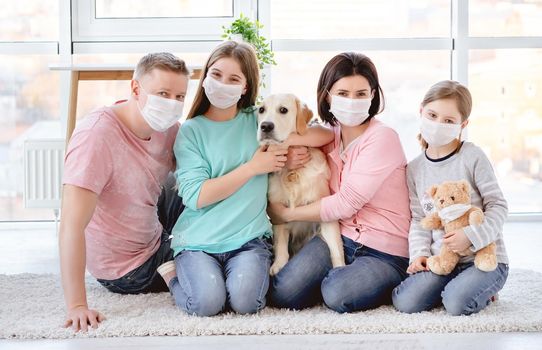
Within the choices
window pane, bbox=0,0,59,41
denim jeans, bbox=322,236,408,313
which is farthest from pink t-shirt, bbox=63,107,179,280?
window pane, bbox=0,0,59,41

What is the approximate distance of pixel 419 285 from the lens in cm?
241

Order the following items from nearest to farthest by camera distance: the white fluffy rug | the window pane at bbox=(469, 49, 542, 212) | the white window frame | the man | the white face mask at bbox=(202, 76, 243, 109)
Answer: the white fluffy rug → the man → the white face mask at bbox=(202, 76, 243, 109) → the white window frame → the window pane at bbox=(469, 49, 542, 212)

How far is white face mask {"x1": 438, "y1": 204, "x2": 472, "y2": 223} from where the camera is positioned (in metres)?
2.37

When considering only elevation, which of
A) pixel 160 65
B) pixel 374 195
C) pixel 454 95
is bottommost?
pixel 374 195

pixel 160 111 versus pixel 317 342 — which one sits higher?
pixel 160 111

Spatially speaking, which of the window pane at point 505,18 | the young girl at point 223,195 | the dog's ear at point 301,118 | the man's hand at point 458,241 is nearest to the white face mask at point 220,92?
the young girl at point 223,195

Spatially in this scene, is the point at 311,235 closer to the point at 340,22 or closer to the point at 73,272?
the point at 73,272

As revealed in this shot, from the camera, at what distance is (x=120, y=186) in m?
2.53

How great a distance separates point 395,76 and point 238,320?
10.5 feet

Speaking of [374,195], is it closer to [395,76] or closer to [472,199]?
[472,199]

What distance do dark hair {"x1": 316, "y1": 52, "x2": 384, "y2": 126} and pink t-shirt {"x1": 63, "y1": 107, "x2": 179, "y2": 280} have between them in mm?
576

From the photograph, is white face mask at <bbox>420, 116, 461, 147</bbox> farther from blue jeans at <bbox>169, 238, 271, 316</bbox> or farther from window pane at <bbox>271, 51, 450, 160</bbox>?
window pane at <bbox>271, 51, 450, 160</bbox>

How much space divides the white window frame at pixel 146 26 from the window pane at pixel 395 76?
0.42m

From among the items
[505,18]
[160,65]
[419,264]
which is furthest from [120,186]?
[505,18]
